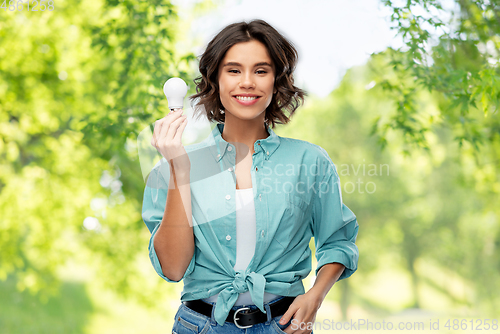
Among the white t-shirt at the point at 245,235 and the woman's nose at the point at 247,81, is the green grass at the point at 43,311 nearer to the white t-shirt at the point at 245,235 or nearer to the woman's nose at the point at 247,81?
the white t-shirt at the point at 245,235

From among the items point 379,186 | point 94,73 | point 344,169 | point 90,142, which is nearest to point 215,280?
point 90,142

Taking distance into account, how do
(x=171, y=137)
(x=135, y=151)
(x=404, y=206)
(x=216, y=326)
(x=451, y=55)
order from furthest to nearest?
1. (x=404, y=206)
2. (x=135, y=151)
3. (x=451, y=55)
4. (x=216, y=326)
5. (x=171, y=137)

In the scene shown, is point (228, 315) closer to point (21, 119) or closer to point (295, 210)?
point (295, 210)

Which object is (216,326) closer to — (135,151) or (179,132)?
(179,132)

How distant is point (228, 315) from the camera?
1.46m

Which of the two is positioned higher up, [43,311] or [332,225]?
[43,311]

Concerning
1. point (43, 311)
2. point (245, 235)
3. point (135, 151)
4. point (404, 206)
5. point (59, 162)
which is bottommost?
point (245, 235)

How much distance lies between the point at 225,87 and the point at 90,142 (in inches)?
172

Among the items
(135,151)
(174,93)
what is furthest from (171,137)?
(135,151)

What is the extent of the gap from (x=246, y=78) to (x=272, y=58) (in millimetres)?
141

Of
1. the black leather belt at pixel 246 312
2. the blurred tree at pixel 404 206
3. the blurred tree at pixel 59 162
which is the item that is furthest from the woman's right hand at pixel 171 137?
the blurred tree at pixel 404 206

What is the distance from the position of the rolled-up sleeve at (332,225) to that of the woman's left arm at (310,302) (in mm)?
33

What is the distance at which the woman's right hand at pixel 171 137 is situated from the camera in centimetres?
135

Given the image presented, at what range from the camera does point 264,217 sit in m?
1.49
